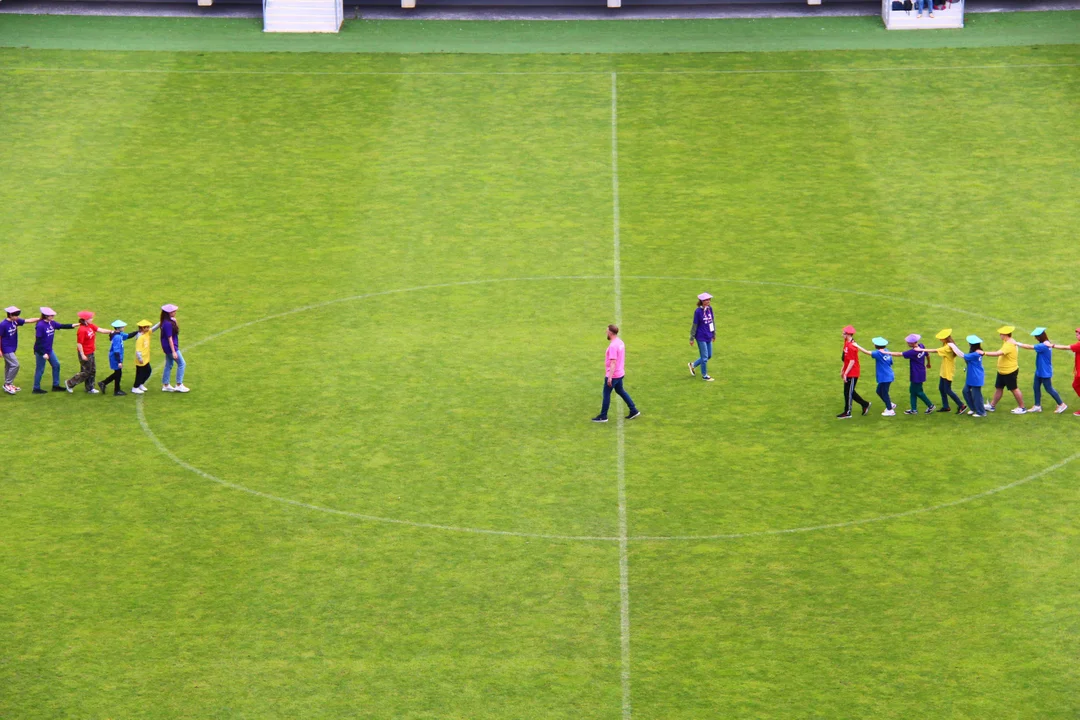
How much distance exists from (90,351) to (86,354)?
0.11 meters

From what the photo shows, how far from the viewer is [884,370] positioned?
3244 centimetres

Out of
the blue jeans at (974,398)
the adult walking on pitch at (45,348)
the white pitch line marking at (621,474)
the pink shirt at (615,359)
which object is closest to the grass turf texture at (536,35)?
the white pitch line marking at (621,474)

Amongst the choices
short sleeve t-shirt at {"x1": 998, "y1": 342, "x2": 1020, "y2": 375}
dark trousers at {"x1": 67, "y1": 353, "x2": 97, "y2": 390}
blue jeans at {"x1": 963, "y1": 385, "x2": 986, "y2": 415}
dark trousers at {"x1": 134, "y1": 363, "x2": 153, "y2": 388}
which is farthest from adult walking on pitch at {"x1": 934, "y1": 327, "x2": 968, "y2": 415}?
dark trousers at {"x1": 67, "y1": 353, "x2": 97, "y2": 390}

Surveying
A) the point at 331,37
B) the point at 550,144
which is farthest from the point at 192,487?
the point at 331,37

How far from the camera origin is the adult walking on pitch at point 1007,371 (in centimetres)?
3253

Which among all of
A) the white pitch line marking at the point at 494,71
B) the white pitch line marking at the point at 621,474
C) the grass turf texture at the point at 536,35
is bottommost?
the white pitch line marking at the point at 621,474

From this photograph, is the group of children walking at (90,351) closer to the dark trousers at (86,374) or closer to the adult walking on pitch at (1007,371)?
the dark trousers at (86,374)

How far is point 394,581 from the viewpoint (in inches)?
1060

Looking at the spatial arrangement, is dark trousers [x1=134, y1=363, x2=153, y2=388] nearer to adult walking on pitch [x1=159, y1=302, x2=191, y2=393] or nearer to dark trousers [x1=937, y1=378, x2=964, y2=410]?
adult walking on pitch [x1=159, y1=302, x2=191, y2=393]

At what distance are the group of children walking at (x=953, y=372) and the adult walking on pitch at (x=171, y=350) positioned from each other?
1322cm

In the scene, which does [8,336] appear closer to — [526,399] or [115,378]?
[115,378]

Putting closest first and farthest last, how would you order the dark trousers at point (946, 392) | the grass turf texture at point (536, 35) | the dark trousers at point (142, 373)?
the dark trousers at point (946, 392), the dark trousers at point (142, 373), the grass turf texture at point (536, 35)

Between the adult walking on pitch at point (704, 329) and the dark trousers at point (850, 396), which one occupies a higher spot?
the adult walking on pitch at point (704, 329)

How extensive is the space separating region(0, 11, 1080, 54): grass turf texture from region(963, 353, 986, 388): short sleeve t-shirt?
2371cm
